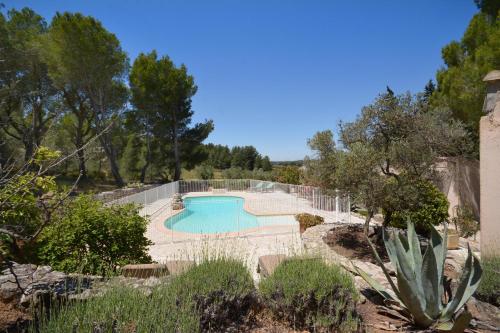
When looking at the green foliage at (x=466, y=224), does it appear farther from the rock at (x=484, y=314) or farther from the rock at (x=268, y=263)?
the rock at (x=268, y=263)

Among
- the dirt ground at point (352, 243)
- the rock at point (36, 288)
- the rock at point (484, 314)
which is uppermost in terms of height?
the rock at point (36, 288)

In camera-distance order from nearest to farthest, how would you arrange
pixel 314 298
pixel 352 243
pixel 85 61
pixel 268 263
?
pixel 314 298 → pixel 268 263 → pixel 352 243 → pixel 85 61

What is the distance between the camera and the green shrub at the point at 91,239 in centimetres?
372

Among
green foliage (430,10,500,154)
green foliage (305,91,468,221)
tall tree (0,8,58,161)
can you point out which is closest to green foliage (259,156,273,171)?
tall tree (0,8,58,161)

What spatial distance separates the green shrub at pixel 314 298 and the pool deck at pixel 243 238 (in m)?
0.63

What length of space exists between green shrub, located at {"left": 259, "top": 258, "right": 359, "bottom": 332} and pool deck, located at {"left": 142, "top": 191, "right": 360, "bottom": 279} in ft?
2.06

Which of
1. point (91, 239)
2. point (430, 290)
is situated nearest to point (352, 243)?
point (430, 290)

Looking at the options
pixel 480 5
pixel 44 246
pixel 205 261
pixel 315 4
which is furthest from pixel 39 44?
pixel 480 5

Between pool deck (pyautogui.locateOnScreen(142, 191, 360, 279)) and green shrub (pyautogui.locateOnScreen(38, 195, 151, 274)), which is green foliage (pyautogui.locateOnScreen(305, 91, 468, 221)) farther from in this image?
green shrub (pyautogui.locateOnScreen(38, 195, 151, 274))

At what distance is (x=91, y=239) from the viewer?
12.7ft

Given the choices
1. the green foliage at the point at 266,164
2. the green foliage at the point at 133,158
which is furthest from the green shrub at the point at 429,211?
the green foliage at the point at 266,164

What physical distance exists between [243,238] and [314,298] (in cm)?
497

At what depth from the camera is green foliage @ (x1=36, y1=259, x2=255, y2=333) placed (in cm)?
193

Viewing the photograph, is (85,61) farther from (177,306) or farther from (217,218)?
(177,306)
